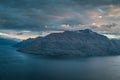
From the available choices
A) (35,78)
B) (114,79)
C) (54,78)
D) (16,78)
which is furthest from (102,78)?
Answer: (16,78)

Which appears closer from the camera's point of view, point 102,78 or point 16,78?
point 16,78

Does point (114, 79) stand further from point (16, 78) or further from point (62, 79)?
point (16, 78)

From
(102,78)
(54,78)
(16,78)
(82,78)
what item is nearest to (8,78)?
(16,78)

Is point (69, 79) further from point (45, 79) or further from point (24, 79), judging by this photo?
point (24, 79)

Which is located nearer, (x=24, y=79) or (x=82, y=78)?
(x=24, y=79)

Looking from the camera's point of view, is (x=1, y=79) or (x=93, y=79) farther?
(x=93, y=79)

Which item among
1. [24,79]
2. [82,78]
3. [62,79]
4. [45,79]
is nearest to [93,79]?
[82,78]

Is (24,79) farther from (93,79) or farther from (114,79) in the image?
(114,79)
